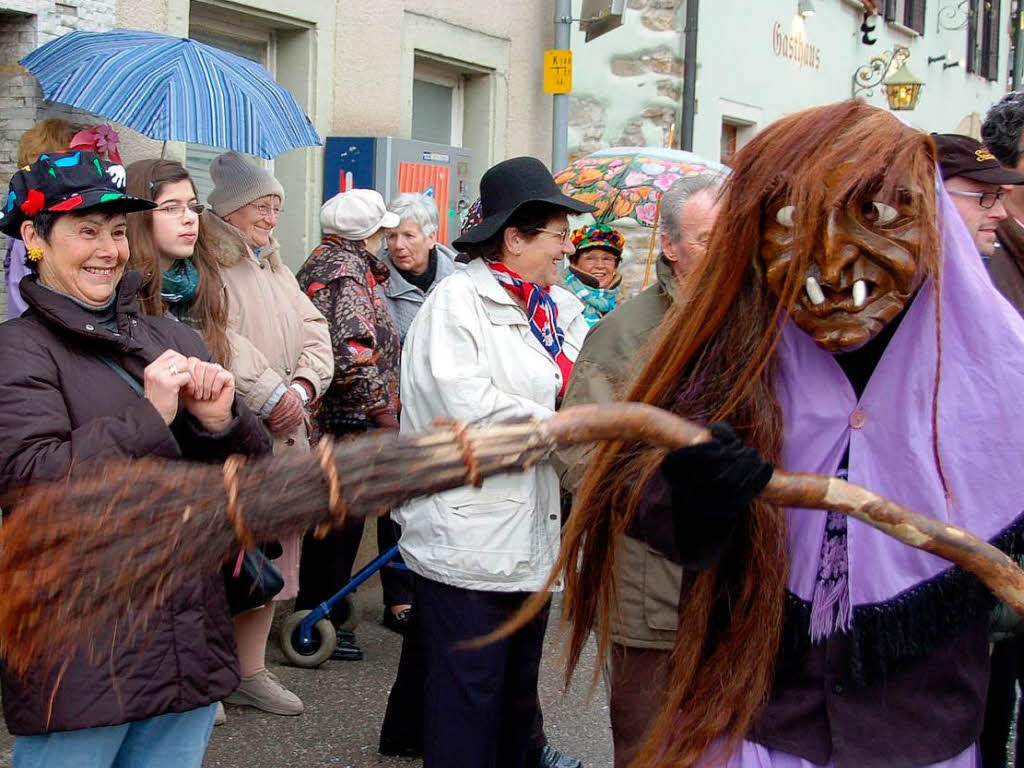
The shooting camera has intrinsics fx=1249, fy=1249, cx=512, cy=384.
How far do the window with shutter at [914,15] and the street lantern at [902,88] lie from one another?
2705 millimetres

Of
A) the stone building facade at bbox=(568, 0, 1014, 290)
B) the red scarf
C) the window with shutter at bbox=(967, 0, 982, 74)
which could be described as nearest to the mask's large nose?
the red scarf

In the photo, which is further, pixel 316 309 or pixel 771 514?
pixel 316 309

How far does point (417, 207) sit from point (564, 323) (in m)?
2.33

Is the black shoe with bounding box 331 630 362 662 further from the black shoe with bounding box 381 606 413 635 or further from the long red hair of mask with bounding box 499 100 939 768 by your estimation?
the long red hair of mask with bounding box 499 100 939 768

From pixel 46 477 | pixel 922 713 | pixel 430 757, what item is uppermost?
pixel 46 477

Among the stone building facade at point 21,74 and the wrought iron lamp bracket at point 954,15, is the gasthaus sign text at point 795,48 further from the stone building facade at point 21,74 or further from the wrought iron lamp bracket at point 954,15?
the stone building facade at point 21,74

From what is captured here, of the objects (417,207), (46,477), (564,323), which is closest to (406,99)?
(417,207)

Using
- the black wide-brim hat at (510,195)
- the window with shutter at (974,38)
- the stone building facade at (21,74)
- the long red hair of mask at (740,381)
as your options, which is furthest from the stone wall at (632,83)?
the window with shutter at (974,38)

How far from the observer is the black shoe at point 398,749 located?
4680 mm

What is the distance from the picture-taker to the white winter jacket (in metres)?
3.83

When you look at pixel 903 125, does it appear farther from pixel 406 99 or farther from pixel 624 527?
pixel 406 99

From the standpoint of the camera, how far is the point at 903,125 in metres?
2.18

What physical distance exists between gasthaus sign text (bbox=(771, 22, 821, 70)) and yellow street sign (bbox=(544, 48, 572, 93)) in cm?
459

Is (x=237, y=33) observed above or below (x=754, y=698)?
above
